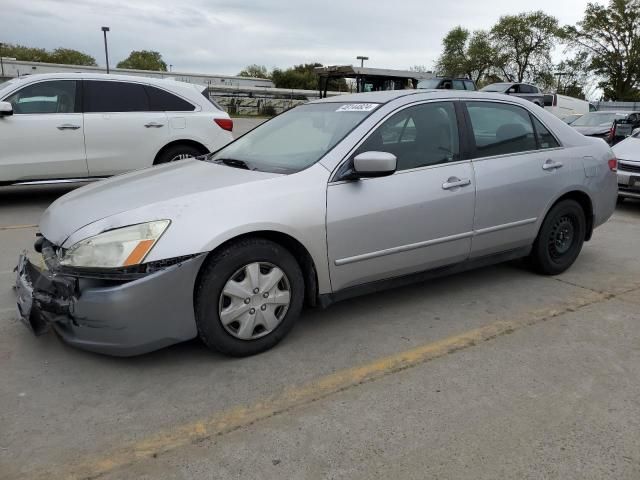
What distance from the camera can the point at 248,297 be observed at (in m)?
3.10

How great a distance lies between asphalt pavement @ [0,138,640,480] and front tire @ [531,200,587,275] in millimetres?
657

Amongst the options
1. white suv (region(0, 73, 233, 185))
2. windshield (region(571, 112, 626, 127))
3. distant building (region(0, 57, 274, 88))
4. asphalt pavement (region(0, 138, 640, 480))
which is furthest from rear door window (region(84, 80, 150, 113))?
distant building (region(0, 57, 274, 88))

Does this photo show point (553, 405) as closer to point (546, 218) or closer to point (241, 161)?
point (546, 218)

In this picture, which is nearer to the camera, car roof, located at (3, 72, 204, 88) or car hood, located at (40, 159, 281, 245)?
car hood, located at (40, 159, 281, 245)

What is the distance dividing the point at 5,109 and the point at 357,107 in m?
5.08

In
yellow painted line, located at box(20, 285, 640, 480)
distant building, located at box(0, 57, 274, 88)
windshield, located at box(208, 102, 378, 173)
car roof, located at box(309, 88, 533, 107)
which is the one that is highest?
distant building, located at box(0, 57, 274, 88)

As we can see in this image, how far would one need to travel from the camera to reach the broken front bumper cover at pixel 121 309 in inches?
110

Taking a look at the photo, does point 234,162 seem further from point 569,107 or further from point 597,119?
point 569,107

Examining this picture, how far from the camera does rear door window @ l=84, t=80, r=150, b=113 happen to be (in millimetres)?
7442

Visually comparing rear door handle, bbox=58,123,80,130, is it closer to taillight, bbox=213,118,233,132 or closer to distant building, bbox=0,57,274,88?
taillight, bbox=213,118,233,132

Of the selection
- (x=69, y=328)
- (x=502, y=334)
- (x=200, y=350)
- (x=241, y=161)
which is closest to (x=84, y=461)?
(x=69, y=328)

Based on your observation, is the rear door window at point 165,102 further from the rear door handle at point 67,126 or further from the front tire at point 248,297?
the front tire at point 248,297

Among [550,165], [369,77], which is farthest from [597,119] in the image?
[550,165]

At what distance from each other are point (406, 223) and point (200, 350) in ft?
5.06
